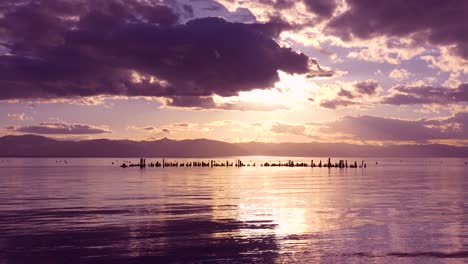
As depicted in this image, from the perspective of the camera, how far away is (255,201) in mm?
46625

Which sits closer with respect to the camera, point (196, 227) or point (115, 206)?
point (196, 227)

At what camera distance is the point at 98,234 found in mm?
27656

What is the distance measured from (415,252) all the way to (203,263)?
33.5ft

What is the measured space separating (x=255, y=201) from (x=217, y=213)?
982 centimetres

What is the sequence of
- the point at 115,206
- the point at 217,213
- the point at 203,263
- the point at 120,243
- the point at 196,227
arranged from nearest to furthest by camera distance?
1. the point at 203,263
2. the point at 120,243
3. the point at 196,227
4. the point at 217,213
5. the point at 115,206

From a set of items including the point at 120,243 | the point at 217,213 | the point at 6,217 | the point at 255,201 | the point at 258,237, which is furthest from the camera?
the point at 255,201

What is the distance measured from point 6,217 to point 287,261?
22.4 meters

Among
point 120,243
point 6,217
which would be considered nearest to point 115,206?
point 6,217

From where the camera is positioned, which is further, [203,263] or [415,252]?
[415,252]

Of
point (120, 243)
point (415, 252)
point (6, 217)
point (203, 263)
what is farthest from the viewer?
point (6, 217)

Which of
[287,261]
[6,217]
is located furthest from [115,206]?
[287,261]

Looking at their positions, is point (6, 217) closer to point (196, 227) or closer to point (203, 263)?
point (196, 227)

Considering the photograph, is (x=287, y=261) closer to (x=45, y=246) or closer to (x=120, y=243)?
(x=120, y=243)

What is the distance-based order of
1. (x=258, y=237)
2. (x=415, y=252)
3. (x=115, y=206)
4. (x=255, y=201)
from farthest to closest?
(x=255, y=201) → (x=115, y=206) → (x=258, y=237) → (x=415, y=252)
